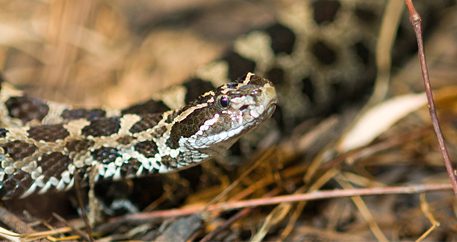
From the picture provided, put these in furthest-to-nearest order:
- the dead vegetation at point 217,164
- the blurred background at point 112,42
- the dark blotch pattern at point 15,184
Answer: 1. the blurred background at point 112,42
2. the dead vegetation at point 217,164
3. the dark blotch pattern at point 15,184

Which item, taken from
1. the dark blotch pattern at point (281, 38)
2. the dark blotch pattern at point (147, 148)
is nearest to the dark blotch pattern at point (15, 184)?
the dark blotch pattern at point (147, 148)

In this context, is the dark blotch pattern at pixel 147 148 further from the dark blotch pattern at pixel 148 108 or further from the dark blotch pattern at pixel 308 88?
the dark blotch pattern at pixel 308 88

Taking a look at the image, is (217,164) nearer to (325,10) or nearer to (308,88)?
(308,88)

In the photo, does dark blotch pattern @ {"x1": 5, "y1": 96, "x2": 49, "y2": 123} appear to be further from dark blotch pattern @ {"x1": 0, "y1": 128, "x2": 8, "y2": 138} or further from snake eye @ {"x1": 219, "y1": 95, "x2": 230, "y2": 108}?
snake eye @ {"x1": 219, "y1": 95, "x2": 230, "y2": 108}

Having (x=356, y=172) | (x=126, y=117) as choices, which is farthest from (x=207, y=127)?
(x=356, y=172)

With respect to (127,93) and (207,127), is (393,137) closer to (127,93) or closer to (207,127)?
(207,127)

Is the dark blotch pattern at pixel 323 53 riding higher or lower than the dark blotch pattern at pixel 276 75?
higher
